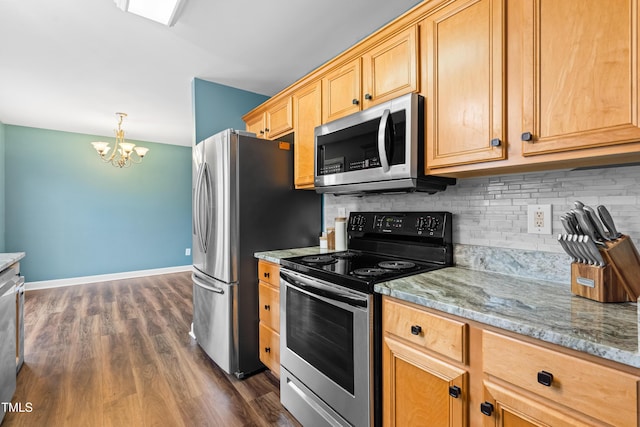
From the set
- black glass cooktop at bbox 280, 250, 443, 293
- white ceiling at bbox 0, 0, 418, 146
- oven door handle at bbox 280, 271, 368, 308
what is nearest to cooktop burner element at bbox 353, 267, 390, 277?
black glass cooktop at bbox 280, 250, 443, 293

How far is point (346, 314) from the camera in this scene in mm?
1407

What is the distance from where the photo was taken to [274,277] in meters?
2.06

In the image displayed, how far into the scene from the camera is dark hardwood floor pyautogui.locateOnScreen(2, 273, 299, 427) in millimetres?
1801

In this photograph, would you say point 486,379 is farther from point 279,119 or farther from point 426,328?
point 279,119

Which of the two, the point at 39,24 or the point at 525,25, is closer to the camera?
the point at 525,25

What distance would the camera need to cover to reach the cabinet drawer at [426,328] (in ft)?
3.39

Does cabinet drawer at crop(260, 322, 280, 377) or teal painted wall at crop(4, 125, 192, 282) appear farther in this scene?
teal painted wall at crop(4, 125, 192, 282)

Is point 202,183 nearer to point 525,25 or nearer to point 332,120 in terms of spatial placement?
point 332,120

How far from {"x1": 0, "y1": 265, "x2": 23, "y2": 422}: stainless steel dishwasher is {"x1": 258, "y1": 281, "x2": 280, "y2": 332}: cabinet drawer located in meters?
1.44

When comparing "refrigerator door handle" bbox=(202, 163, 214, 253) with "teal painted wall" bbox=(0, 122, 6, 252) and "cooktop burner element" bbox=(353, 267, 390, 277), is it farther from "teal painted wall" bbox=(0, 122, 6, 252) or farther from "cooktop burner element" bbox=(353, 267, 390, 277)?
"teal painted wall" bbox=(0, 122, 6, 252)

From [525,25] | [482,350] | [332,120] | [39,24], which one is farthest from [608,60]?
[39,24]

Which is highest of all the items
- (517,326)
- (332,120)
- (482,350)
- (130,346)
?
(332,120)

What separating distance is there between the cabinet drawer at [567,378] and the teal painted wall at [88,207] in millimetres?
5980

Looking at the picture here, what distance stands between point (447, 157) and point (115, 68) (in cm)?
299
